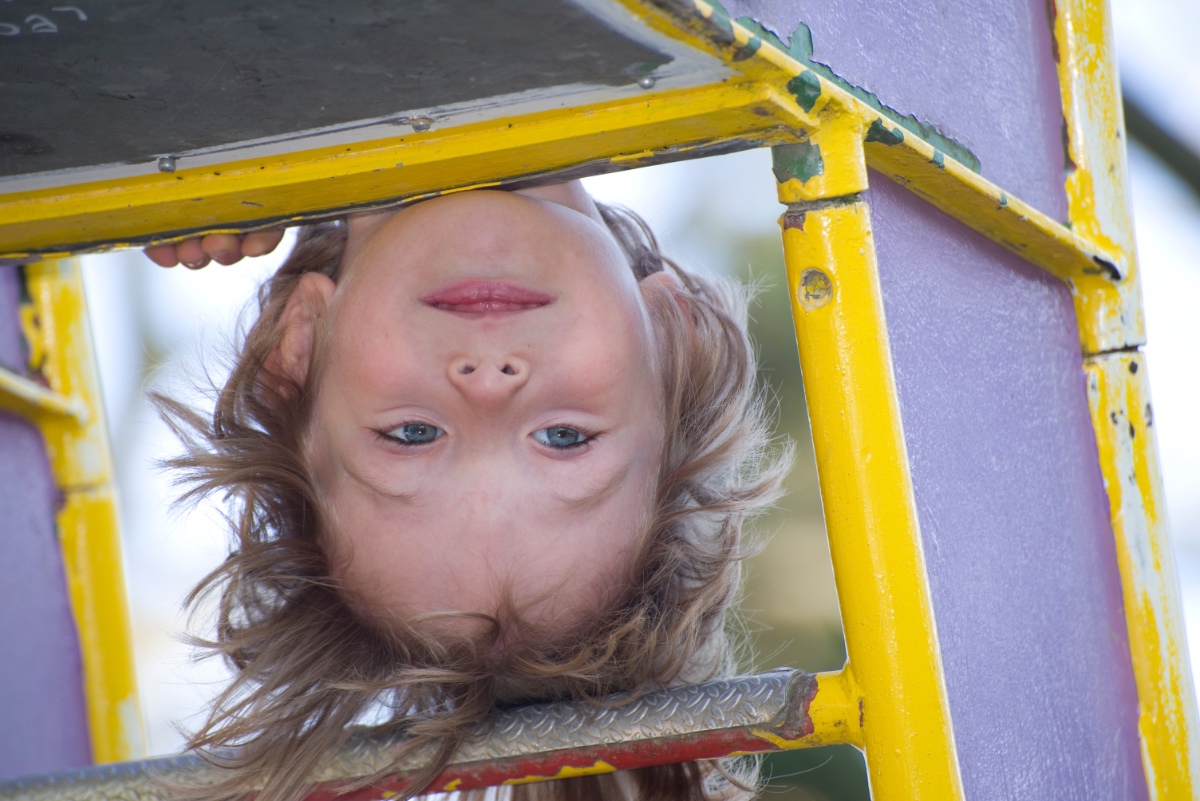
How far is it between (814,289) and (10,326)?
1.32 metres

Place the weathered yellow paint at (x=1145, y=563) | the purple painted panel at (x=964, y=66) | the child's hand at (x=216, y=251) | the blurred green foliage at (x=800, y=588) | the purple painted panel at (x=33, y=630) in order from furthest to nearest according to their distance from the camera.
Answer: the blurred green foliage at (x=800, y=588) < the purple painted panel at (x=33, y=630) < the child's hand at (x=216, y=251) < the weathered yellow paint at (x=1145, y=563) < the purple painted panel at (x=964, y=66)

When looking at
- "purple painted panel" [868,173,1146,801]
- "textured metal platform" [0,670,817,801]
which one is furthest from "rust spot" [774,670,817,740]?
"purple painted panel" [868,173,1146,801]

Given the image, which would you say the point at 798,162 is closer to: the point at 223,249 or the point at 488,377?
the point at 488,377

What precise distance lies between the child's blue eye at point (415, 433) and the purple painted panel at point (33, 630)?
0.71 m

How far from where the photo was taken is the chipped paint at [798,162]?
2.41ft

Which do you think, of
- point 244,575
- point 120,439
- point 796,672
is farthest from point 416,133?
point 120,439

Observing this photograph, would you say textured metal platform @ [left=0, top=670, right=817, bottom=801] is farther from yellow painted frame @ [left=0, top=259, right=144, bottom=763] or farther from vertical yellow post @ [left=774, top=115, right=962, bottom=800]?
yellow painted frame @ [left=0, top=259, right=144, bottom=763]

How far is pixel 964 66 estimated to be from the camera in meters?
0.91

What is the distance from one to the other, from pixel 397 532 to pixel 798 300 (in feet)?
1.92

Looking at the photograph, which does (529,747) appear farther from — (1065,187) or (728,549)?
(1065,187)

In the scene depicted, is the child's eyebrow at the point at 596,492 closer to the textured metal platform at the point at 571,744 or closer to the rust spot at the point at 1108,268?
the textured metal platform at the point at 571,744

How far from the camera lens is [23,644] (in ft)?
4.91

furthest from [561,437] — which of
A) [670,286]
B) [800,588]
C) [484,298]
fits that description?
[800,588]

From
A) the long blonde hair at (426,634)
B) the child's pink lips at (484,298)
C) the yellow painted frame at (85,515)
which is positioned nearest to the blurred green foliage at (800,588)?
the long blonde hair at (426,634)
